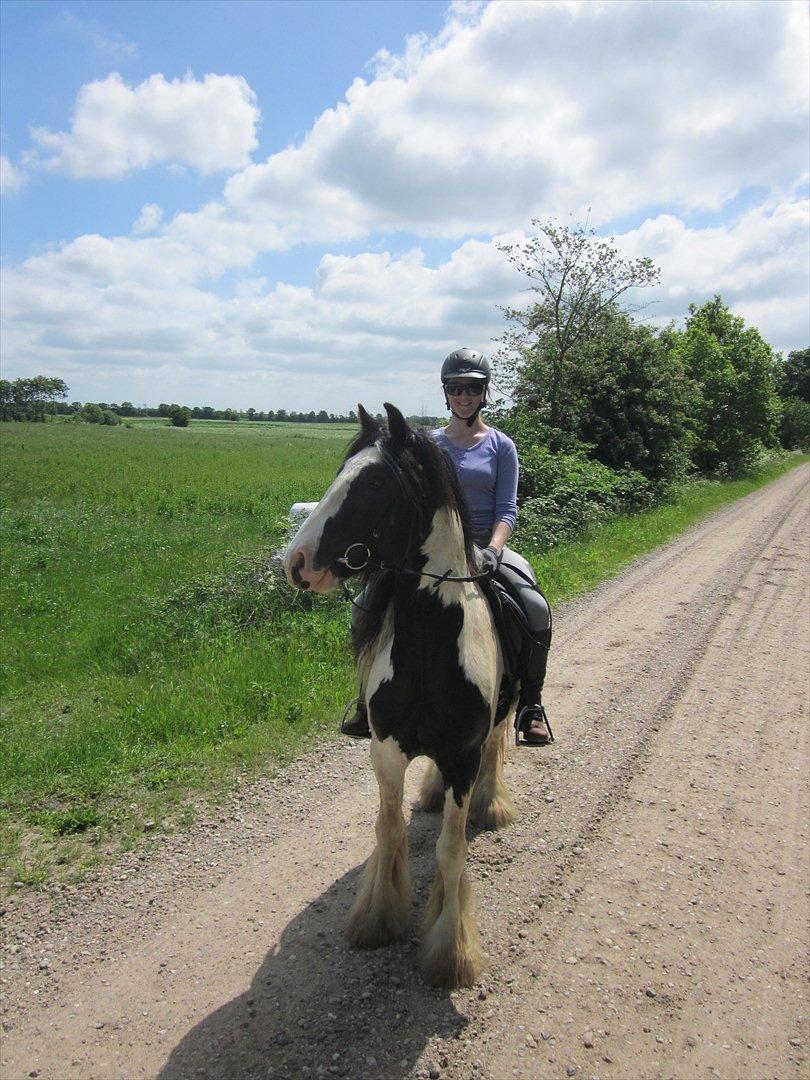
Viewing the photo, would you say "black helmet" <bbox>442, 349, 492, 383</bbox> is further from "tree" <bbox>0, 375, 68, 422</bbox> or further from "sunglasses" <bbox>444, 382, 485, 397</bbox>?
"tree" <bbox>0, 375, 68, 422</bbox>

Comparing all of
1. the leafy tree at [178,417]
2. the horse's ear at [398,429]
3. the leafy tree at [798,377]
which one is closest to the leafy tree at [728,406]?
the horse's ear at [398,429]

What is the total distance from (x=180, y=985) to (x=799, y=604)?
8.75 metres

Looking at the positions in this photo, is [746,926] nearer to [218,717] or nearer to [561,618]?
[218,717]

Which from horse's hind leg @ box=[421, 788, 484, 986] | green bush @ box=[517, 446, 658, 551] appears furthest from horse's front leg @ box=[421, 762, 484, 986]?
green bush @ box=[517, 446, 658, 551]

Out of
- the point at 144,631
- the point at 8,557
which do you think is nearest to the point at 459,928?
the point at 144,631

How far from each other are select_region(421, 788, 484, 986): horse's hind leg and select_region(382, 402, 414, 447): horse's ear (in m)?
1.63

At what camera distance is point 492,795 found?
A: 414 cm

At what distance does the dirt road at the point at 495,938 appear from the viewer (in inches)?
103

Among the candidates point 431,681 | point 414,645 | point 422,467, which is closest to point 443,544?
point 422,467

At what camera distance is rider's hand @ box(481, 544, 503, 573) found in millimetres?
3270

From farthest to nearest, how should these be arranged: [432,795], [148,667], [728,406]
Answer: [728,406] < [148,667] < [432,795]

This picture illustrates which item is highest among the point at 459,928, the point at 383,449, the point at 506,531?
the point at 383,449

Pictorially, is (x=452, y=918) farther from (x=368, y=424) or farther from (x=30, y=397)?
(x=30, y=397)

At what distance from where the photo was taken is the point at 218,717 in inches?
211
